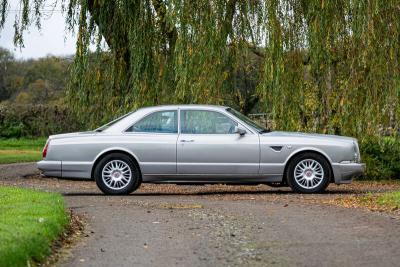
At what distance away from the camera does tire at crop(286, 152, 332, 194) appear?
16.0m

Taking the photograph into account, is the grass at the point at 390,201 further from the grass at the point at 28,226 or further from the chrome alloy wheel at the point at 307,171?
the grass at the point at 28,226

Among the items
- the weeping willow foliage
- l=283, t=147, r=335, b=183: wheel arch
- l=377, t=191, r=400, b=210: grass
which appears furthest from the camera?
the weeping willow foliage

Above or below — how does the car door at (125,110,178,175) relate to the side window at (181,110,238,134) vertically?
below

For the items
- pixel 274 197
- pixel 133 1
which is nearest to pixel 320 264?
pixel 274 197

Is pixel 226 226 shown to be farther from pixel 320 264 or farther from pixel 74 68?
pixel 74 68

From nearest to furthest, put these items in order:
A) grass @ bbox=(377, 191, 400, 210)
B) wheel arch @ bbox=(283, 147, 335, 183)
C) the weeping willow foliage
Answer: grass @ bbox=(377, 191, 400, 210)
wheel arch @ bbox=(283, 147, 335, 183)
the weeping willow foliage

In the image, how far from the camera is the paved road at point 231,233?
27.4 feet

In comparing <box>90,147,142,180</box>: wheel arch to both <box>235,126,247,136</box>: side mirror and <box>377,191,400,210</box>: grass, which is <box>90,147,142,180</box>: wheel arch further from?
<box>377,191,400,210</box>: grass

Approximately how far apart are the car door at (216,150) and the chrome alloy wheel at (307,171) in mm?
741

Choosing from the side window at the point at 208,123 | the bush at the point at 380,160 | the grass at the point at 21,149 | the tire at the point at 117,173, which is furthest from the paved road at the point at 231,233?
the grass at the point at 21,149

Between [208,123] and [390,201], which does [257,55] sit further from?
[390,201]

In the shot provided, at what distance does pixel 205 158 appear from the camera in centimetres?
1606

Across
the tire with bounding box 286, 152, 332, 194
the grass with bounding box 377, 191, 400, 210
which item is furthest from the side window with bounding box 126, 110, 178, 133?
the grass with bounding box 377, 191, 400, 210

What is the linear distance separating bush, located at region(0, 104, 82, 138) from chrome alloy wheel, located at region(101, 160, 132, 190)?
23.4 meters
